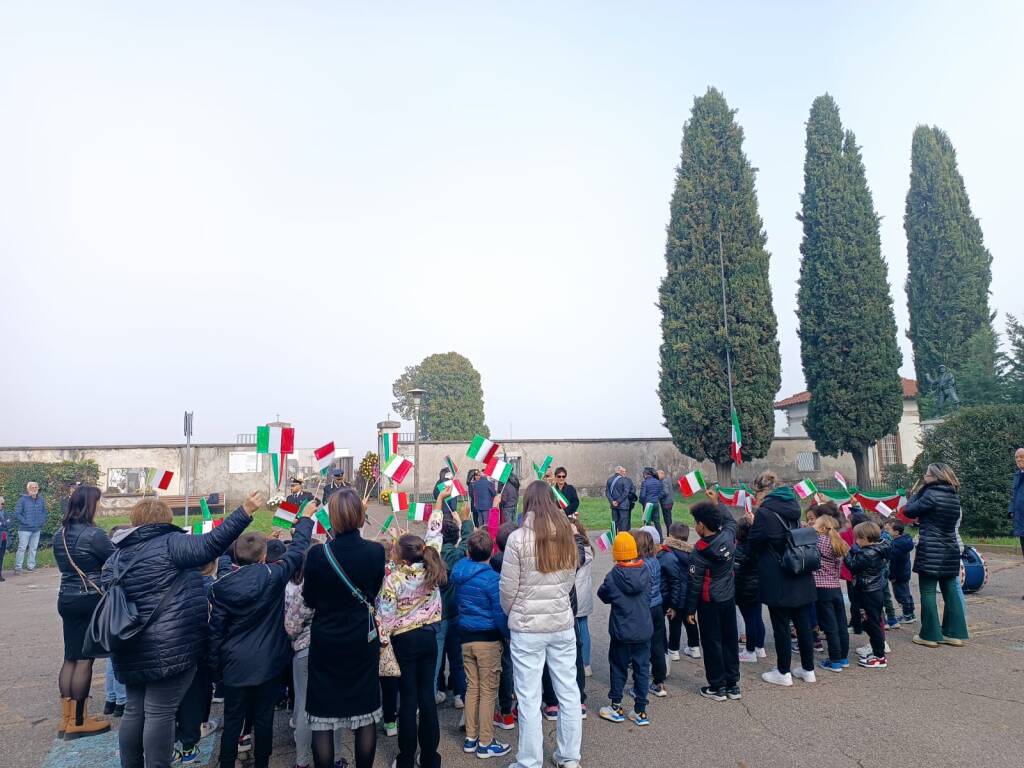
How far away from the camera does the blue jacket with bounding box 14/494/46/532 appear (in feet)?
41.0

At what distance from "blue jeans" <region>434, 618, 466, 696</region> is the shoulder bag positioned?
2.89ft

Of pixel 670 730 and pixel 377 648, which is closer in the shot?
pixel 377 648

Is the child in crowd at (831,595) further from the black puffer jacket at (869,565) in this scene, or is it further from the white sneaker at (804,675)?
the white sneaker at (804,675)

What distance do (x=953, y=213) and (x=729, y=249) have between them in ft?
57.3

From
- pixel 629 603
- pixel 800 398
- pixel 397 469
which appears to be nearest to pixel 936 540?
pixel 629 603

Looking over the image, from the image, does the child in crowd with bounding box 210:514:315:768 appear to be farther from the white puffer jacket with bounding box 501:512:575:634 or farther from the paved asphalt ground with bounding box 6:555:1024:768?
the white puffer jacket with bounding box 501:512:575:634

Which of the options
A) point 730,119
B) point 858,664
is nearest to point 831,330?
point 730,119

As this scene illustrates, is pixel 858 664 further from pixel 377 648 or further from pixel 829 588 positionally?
pixel 377 648

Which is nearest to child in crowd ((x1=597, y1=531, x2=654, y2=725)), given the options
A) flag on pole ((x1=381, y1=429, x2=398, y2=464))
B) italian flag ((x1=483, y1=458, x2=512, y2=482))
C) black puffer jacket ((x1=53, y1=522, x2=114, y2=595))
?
black puffer jacket ((x1=53, y1=522, x2=114, y2=595))

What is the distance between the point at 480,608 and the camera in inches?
176

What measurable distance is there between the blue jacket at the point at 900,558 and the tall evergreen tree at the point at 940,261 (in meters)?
29.7

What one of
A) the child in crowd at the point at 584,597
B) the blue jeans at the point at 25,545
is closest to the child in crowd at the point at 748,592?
the child in crowd at the point at 584,597

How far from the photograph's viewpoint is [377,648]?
3.91 metres

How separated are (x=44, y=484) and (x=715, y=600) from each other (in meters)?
16.4
